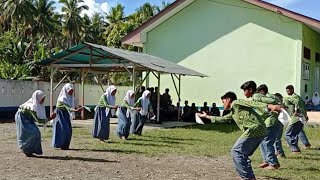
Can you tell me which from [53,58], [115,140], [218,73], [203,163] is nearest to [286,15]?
[218,73]

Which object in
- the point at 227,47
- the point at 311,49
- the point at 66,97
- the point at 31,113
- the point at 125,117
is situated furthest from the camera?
the point at 311,49

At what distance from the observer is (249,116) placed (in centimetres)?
783

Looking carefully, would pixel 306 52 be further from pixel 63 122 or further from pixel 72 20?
pixel 72 20

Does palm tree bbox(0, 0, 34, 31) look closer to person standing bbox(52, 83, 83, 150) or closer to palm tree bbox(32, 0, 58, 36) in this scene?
palm tree bbox(32, 0, 58, 36)

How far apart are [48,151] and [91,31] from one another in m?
45.4

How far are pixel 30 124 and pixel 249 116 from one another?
15.4 feet

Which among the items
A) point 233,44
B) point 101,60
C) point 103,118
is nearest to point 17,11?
point 101,60

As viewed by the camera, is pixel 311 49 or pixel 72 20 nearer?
pixel 311 49

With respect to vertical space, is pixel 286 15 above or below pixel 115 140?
above

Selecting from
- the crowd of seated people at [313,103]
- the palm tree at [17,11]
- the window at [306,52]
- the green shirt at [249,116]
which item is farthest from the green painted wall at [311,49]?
the palm tree at [17,11]

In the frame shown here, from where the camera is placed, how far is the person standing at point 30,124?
10250 mm

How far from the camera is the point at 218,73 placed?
23.7m

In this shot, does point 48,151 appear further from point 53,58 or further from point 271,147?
point 53,58

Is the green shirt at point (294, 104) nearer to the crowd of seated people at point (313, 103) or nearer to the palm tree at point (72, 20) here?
the crowd of seated people at point (313, 103)
